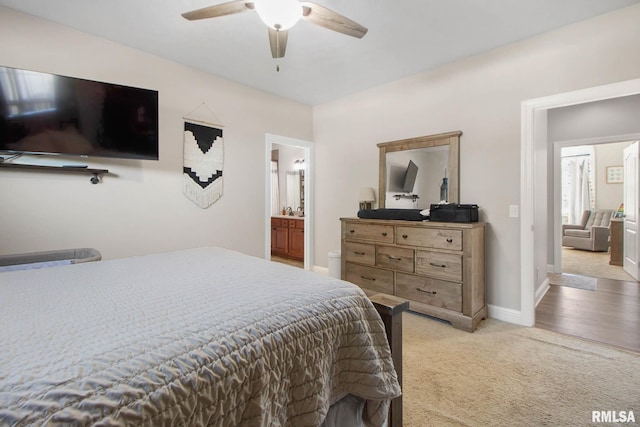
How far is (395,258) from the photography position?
3047 mm

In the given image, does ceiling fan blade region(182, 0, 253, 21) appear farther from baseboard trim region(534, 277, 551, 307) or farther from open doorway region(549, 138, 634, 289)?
open doorway region(549, 138, 634, 289)

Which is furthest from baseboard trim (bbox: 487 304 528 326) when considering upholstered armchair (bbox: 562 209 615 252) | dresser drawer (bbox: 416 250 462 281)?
upholstered armchair (bbox: 562 209 615 252)

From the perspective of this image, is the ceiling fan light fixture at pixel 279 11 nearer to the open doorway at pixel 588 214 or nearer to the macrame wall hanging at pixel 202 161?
the macrame wall hanging at pixel 202 161

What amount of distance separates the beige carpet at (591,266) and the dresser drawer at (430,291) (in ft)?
11.1

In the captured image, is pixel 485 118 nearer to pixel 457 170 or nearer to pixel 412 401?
pixel 457 170

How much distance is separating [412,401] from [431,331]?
102 cm

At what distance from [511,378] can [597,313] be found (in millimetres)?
1916

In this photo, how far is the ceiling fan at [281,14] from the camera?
157cm

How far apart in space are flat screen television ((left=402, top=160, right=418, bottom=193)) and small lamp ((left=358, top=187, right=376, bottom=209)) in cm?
42

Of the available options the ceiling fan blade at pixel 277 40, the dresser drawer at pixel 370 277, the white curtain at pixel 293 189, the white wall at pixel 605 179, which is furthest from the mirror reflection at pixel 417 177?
the white wall at pixel 605 179

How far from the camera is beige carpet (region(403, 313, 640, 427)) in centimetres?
158

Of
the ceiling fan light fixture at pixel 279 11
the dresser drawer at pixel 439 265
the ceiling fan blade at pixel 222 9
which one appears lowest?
the dresser drawer at pixel 439 265

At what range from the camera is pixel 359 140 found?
401 cm

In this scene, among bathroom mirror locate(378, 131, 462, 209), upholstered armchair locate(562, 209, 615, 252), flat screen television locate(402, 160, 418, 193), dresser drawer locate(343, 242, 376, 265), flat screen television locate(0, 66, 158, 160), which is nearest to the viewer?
flat screen television locate(0, 66, 158, 160)
